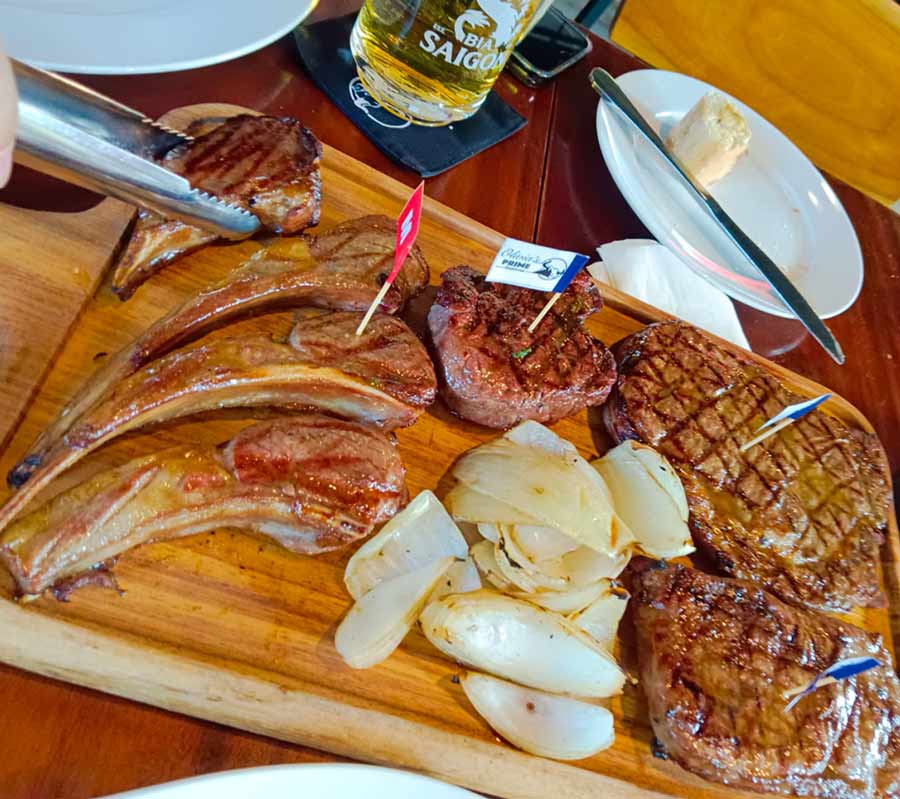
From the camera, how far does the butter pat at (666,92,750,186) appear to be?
2594 mm

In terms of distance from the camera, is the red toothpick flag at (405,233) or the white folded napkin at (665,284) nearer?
the red toothpick flag at (405,233)

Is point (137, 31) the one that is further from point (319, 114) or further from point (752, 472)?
point (752, 472)

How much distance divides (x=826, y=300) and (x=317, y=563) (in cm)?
205

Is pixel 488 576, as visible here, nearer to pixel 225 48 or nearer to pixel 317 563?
pixel 317 563

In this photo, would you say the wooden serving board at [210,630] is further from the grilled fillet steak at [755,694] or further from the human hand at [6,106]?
the human hand at [6,106]

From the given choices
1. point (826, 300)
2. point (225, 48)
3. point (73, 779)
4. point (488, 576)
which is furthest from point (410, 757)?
point (826, 300)

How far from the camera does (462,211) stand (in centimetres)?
230

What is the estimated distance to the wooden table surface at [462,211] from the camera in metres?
1.24

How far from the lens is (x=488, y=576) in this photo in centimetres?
168

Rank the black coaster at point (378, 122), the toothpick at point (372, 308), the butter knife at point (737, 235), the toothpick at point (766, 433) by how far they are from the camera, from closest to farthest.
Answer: the toothpick at point (372, 308) → the toothpick at point (766, 433) → the black coaster at point (378, 122) → the butter knife at point (737, 235)

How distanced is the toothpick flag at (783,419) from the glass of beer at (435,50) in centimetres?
128

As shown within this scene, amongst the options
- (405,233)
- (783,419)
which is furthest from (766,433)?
(405,233)

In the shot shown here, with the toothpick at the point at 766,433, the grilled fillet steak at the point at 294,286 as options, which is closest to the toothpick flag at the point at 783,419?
the toothpick at the point at 766,433

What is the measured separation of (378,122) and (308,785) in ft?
5.99
